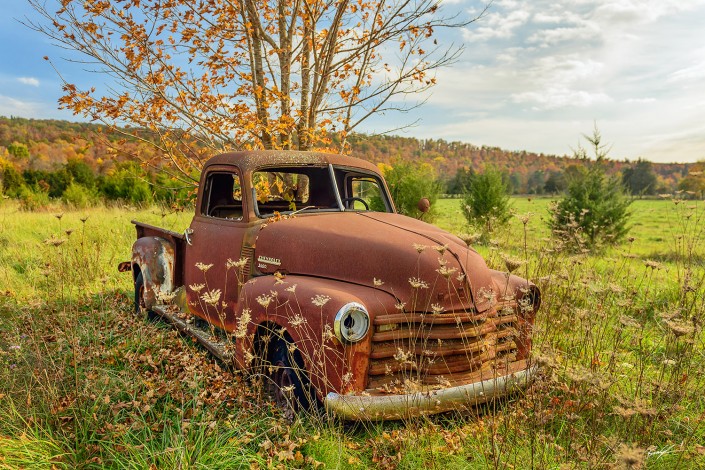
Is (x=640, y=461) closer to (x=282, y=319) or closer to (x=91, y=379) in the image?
(x=282, y=319)

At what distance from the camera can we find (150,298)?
5.40 m

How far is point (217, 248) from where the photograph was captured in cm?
442

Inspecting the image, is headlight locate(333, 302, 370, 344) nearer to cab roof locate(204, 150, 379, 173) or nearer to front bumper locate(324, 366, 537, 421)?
front bumper locate(324, 366, 537, 421)

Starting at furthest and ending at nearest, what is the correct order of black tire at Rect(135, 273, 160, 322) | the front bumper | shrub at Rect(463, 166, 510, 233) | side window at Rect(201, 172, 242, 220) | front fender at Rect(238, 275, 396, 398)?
shrub at Rect(463, 166, 510, 233)
black tire at Rect(135, 273, 160, 322)
side window at Rect(201, 172, 242, 220)
front fender at Rect(238, 275, 396, 398)
the front bumper

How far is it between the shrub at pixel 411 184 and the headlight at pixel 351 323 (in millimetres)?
15525

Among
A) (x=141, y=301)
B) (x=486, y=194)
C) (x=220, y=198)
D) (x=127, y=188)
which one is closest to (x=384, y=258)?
(x=220, y=198)

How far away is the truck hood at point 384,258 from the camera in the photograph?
3.21m

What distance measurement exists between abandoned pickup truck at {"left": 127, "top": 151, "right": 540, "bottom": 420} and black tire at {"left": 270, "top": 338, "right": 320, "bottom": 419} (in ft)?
0.04

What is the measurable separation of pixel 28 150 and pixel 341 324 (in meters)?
60.7

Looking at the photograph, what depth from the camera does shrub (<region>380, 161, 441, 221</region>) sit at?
752 inches

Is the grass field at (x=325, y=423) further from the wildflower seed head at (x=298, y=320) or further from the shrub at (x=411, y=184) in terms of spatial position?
the shrub at (x=411, y=184)

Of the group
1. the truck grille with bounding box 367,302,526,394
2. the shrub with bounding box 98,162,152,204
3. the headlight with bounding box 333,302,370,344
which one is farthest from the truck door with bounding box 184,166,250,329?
the shrub with bounding box 98,162,152,204

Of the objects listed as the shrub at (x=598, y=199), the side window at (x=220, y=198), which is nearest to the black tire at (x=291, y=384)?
the side window at (x=220, y=198)

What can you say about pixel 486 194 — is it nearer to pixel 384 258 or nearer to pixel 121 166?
pixel 384 258
